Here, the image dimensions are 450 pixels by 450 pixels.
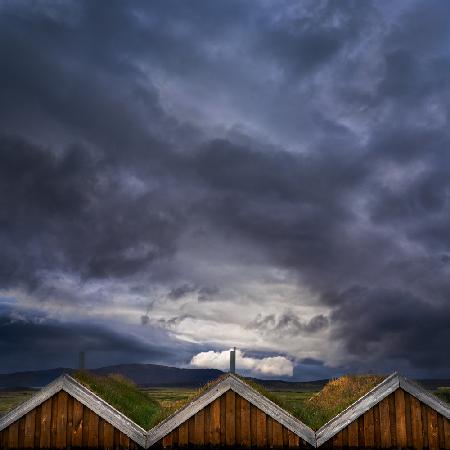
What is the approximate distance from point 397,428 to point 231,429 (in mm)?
4941

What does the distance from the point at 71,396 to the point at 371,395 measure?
355 inches

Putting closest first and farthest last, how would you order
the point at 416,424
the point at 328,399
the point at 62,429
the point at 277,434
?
the point at 277,434
the point at 416,424
the point at 62,429
the point at 328,399

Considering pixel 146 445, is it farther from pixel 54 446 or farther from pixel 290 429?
pixel 290 429

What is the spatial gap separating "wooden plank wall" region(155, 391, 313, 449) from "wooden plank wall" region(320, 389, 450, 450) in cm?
138

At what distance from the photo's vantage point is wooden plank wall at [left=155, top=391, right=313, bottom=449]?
60.4 feet

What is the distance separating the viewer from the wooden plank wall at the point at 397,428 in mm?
18531

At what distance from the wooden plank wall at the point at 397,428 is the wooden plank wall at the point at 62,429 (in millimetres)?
6518

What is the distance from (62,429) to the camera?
1880 centimetres

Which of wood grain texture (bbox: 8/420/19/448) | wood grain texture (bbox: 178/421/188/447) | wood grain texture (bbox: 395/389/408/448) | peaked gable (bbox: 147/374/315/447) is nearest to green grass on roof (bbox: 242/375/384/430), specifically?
peaked gable (bbox: 147/374/315/447)

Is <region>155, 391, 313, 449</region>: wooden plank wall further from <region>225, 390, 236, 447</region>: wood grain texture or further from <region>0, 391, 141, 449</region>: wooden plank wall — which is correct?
<region>0, 391, 141, 449</region>: wooden plank wall

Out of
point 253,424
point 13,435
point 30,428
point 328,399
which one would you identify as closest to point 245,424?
point 253,424

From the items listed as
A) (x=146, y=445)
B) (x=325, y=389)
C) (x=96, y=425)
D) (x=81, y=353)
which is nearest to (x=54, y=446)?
(x=96, y=425)

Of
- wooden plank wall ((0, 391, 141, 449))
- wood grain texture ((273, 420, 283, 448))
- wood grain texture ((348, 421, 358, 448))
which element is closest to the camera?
wood grain texture ((273, 420, 283, 448))

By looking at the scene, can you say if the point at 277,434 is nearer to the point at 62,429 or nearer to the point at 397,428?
the point at 397,428
